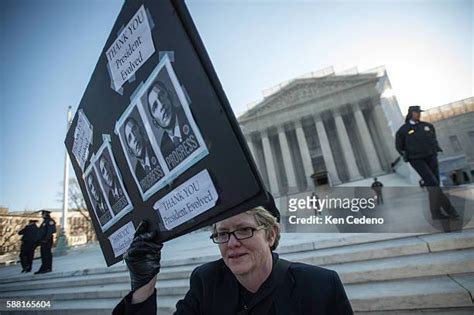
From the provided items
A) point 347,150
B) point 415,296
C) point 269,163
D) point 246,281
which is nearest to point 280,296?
point 246,281

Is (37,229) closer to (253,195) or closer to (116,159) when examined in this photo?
(116,159)

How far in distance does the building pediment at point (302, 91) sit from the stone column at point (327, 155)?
3976mm

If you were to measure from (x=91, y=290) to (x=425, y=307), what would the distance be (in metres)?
5.29

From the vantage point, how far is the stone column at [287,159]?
3269cm

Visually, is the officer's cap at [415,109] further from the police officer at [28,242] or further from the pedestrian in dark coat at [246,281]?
the police officer at [28,242]

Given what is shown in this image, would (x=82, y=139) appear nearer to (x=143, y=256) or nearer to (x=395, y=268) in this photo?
(x=143, y=256)

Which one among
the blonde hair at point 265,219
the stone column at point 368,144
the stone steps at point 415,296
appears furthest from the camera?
the stone column at point 368,144

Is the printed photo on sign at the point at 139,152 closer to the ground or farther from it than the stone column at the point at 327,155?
farther from it

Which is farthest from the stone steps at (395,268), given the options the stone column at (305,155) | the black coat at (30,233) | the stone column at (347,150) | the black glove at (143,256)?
the stone column at (305,155)

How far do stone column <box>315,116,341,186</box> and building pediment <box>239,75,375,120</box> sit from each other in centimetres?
398

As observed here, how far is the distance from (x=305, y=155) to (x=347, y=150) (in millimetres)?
5506

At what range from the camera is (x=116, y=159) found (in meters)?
1.21

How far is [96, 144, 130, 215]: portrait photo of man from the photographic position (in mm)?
1220

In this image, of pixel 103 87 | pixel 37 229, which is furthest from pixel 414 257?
pixel 37 229
